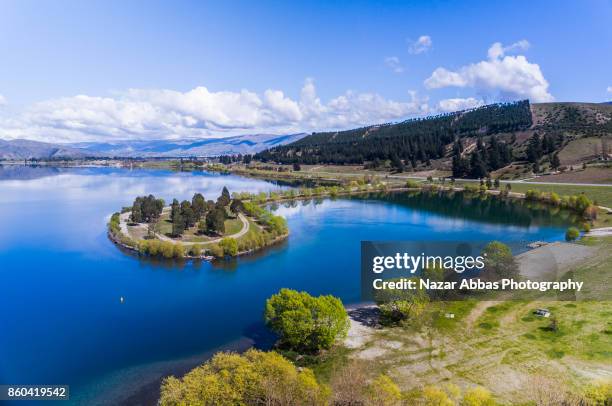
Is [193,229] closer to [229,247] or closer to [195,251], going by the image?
[195,251]

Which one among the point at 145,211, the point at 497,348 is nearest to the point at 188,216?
the point at 145,211

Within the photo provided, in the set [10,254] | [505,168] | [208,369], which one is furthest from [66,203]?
[505,168]

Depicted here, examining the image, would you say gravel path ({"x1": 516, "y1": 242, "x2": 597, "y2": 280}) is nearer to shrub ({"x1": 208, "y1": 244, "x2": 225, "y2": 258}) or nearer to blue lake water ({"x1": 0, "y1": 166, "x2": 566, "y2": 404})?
blue lake water ({"x1": 0, "y1": 166, "x2": 566, "y2": 404})

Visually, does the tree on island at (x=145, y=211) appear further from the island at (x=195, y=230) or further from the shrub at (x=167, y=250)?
the shrub at (x=167, y=250)

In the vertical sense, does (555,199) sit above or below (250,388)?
above

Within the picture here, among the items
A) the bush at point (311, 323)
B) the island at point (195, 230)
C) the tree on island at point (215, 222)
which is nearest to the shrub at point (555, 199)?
the island at point (195, 230)

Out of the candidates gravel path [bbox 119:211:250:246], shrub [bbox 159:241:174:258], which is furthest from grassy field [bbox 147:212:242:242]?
shrub [bbox 159:241:174:258]
